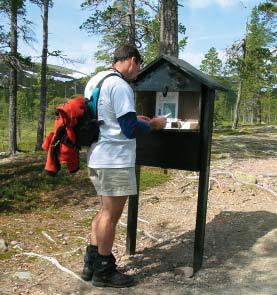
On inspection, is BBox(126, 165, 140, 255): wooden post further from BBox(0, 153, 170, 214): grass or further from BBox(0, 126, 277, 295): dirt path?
BBox(0, 153, 170, 214): grass

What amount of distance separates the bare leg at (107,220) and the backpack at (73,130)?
1.43ft

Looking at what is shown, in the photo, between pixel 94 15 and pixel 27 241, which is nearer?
pixel 27 241

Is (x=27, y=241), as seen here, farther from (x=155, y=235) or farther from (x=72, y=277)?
(x=155, y=235)

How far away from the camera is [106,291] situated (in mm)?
3727

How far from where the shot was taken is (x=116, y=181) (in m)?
3.54

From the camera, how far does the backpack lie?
3.51 meters

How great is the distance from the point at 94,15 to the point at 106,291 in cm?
1220

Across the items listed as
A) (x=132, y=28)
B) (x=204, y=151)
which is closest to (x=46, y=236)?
(x=204, y=151)

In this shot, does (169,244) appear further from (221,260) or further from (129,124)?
(129,124)

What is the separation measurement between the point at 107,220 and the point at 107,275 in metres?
0.52

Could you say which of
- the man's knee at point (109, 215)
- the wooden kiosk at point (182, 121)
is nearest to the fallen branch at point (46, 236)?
the wooden kiosk at point (182, 121)

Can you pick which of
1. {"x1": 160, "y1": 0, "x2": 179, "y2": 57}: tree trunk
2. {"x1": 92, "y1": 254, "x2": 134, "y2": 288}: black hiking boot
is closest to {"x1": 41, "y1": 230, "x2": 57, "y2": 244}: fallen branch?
{"x1": 92, "y1": 254, "x2": 134, "y2": 288}: black hiking boot

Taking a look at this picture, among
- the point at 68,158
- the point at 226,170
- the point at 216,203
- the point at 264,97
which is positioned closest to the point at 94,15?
the point at 226,170

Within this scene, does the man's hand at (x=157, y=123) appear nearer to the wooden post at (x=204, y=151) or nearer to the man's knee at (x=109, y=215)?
the wooden post at (x=204, y=151)
